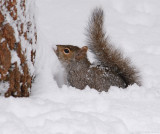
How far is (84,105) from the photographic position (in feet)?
8.18

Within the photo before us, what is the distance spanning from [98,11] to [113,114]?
103cm

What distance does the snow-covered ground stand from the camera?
2.18 meters

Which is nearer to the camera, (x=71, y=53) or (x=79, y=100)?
(x=79, y=100)

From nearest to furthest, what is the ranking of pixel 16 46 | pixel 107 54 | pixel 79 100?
pixel 16 46, pixel 79 100, pixel 107 54

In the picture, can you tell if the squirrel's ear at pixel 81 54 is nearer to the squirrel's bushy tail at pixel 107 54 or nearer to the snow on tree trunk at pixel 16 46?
the squirrel's bushy tail at pixel 107 54

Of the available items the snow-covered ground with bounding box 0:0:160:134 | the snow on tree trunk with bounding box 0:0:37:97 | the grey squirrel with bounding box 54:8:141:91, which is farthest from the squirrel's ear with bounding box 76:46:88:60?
the snow on tree trunk with bounding box 0:0:37:97

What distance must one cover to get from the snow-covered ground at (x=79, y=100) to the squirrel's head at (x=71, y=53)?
73 millimetres

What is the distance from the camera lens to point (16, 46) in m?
2.33

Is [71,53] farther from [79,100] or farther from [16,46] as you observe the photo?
[16,46]

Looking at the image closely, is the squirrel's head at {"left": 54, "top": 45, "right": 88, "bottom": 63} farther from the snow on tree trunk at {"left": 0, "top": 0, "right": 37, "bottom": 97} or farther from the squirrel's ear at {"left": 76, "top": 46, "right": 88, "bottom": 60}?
the snow on tree trunk at {"left": 0, "top": 0, "right": 37, "bottom": 97}

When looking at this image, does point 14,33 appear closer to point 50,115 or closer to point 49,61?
point 50,115

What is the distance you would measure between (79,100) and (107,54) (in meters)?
0.72

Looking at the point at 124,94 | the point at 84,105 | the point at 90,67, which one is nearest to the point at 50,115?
the point at 84,105

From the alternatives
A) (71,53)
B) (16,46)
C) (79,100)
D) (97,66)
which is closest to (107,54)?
(97,66)
